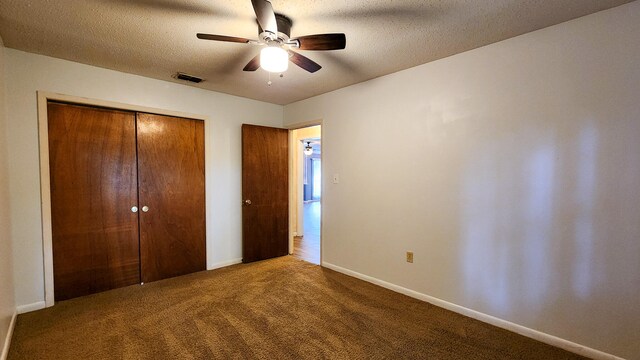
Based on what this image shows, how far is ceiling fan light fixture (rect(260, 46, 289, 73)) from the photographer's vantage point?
189 centimetres

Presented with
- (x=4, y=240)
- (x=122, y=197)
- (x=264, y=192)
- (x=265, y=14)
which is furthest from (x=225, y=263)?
(x=265, y=14)

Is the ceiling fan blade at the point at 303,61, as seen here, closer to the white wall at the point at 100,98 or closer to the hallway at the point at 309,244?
the white wall at the point at 100,98

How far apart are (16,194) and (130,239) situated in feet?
3.35

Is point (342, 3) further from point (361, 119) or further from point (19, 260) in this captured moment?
point (19, 260)

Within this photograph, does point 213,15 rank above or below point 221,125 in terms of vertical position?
above

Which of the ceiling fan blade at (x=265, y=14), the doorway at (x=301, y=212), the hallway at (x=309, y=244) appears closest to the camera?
the ceiling fan blade at (x=265, y=14)

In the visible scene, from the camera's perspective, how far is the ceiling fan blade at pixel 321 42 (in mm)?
1744

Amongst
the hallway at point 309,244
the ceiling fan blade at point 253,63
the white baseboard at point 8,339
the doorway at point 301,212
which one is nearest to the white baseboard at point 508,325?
the hallway at point 309,244

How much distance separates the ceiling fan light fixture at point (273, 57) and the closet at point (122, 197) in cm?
199

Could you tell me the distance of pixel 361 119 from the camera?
3307 mm

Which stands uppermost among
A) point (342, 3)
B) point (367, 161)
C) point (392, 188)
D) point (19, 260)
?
point (342, 3)


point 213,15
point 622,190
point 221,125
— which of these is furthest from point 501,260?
point 221,125

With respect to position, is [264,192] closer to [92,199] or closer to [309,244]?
[309,244]

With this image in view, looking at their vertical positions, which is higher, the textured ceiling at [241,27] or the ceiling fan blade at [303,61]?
the textured ceiling at [241,27]
